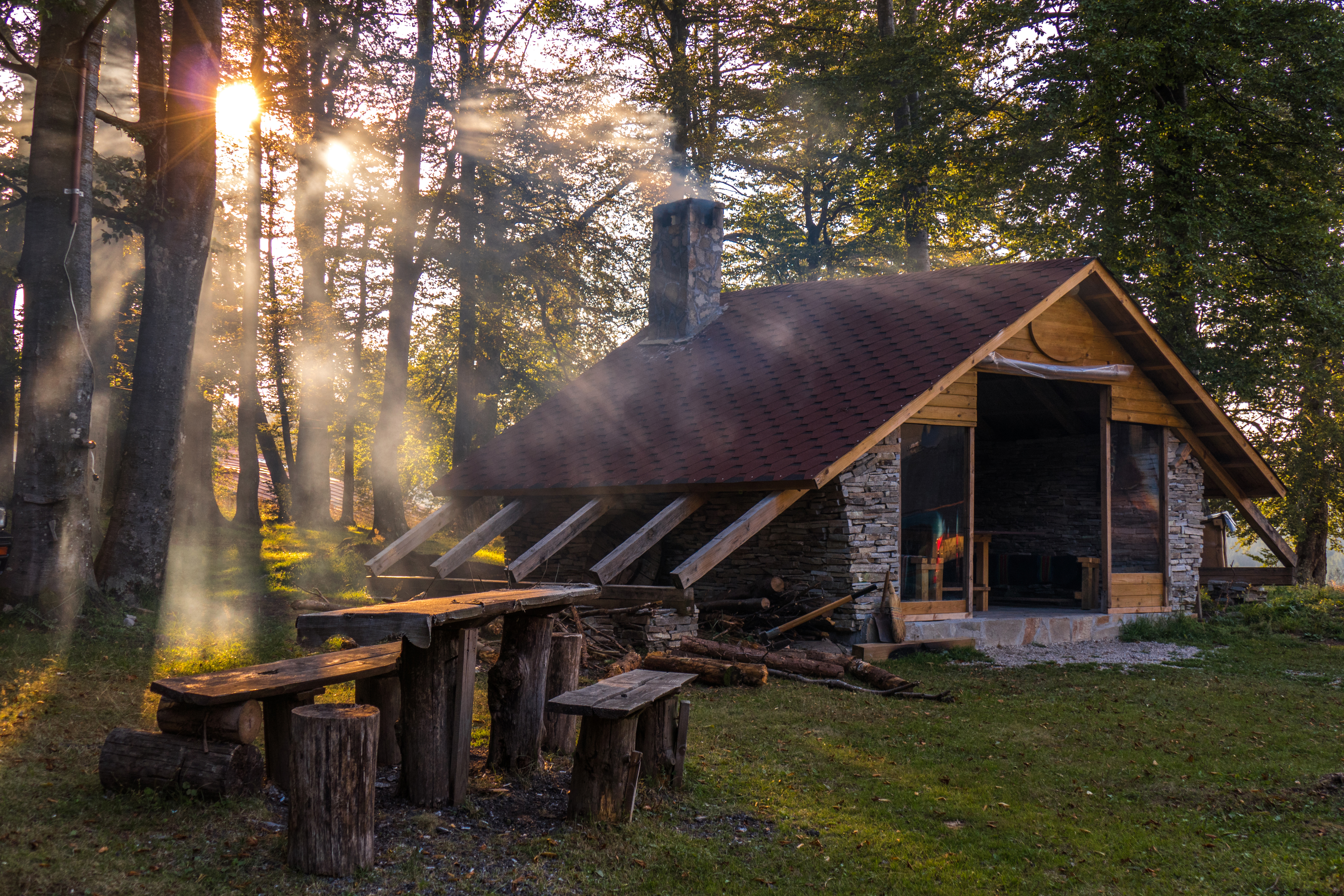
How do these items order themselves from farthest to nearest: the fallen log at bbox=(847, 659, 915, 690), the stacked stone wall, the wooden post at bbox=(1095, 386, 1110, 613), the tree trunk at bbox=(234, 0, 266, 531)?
the tree trunk at bbox=(234, 0, 266, 531) → the stacked stone wall → the wooden post at bbox=(1095, 386, 1110, 613) → the fallen log at bbox=(847, 659, 915, 690)

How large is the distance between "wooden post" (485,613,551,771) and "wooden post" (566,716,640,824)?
85cm

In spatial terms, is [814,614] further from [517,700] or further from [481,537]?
[517,700]

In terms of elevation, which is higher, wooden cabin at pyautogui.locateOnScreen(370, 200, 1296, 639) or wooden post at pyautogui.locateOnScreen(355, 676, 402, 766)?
wooden cabin at pyautogui.locateOnScreen(370, 200, 1296, 639)

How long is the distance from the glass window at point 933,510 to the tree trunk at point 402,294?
12.0 m

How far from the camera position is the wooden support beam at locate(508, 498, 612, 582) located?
10727 mm

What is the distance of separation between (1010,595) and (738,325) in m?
6.43

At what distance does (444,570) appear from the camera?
11.4 meters

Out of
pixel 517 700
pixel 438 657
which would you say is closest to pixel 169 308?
pixel 517 700

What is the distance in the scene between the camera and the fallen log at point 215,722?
4605 mm

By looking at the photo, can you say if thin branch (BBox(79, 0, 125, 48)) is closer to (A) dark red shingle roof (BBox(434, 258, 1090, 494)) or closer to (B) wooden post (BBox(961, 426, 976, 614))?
(A) dark red shingle roof (BBox(434, 258, 1090, 494))

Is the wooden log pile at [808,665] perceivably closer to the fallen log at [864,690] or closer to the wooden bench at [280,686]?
the fallen log at [864,690]

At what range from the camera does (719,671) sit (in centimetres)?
901

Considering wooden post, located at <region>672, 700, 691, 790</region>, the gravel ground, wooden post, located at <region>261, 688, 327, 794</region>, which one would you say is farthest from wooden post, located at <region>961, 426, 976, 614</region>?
wooden post, located at <region>261, 688, 327, 794</region>

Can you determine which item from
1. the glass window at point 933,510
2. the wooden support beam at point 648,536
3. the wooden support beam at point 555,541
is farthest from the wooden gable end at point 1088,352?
the wooden support beam at point 555,541
